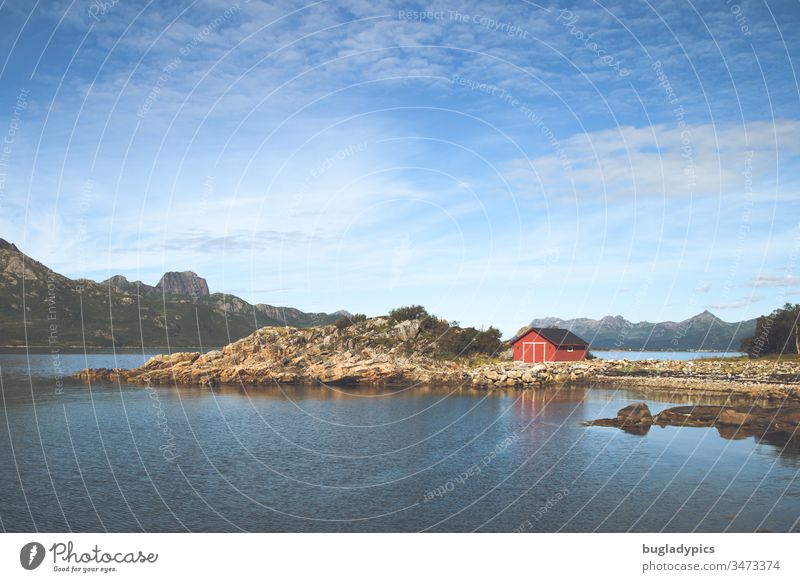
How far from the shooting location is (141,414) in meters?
59.1

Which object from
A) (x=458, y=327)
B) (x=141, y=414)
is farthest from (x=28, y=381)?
(x=458, y=327)

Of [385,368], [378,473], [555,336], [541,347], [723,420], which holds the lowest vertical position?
[723,420]

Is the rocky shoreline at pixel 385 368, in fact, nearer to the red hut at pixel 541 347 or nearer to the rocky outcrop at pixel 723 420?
the red hut at pixel 541 347

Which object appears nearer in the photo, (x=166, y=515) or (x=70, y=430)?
(x=166, y=515)

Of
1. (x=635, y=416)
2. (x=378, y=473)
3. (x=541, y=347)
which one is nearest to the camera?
(x=378, y=473)

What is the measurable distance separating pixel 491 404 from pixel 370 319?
1974 inches

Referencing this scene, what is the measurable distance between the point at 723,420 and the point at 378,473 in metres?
32.5

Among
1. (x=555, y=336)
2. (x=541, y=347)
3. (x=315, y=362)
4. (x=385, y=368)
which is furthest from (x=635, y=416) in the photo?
(x=315, y=362)

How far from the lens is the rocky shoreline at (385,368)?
270 feet

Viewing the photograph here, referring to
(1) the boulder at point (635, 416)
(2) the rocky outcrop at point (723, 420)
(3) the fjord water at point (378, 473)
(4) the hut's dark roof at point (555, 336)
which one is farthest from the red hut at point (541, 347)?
(1) the boulder at point (635, 416)

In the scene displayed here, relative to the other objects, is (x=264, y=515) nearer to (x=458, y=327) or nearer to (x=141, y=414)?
(x=141, y=414)

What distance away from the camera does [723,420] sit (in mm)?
50312

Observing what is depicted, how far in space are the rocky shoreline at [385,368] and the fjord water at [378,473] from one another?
2670cm

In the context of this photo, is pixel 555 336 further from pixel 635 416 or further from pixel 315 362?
pixel 635 416
